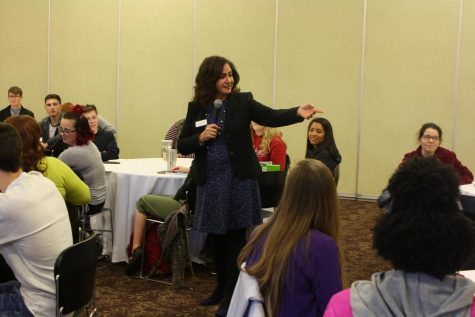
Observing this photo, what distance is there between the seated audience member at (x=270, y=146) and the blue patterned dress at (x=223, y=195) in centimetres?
187

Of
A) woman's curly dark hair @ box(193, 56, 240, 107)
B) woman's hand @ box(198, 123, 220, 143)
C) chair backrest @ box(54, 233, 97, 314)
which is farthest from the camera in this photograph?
woman's curly dark hair @ box(193, 56, 240, 107)

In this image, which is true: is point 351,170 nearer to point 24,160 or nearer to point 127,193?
point 127,193

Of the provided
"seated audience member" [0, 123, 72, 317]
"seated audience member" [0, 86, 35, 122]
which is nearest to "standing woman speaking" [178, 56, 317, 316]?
"seated audience member" [0, 123, 72, 317]

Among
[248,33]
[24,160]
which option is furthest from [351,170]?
[24,160]

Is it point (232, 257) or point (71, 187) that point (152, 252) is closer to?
point (232, 257)

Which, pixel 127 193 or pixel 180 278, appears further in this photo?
pixel 127 193

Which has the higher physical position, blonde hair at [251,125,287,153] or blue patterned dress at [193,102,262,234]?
blonde hair at [251,125,287,153]

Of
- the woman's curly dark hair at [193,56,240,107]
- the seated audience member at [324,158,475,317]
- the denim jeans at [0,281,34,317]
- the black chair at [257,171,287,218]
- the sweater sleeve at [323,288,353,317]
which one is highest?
the woman's curly dark hair at [193,56,240,107]

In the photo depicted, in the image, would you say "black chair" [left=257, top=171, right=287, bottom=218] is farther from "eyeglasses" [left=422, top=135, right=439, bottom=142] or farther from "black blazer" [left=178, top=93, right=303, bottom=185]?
"eyeglasses" [left=422, top=135, right=439, bottom=142]

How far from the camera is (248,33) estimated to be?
8398 millimetres

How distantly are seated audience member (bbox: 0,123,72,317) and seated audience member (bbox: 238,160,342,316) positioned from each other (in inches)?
32.4

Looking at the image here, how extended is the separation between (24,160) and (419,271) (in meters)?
2.16

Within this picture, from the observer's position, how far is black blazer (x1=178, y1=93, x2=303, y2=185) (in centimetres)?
344

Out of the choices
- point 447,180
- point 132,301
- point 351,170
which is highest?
point 447,180
